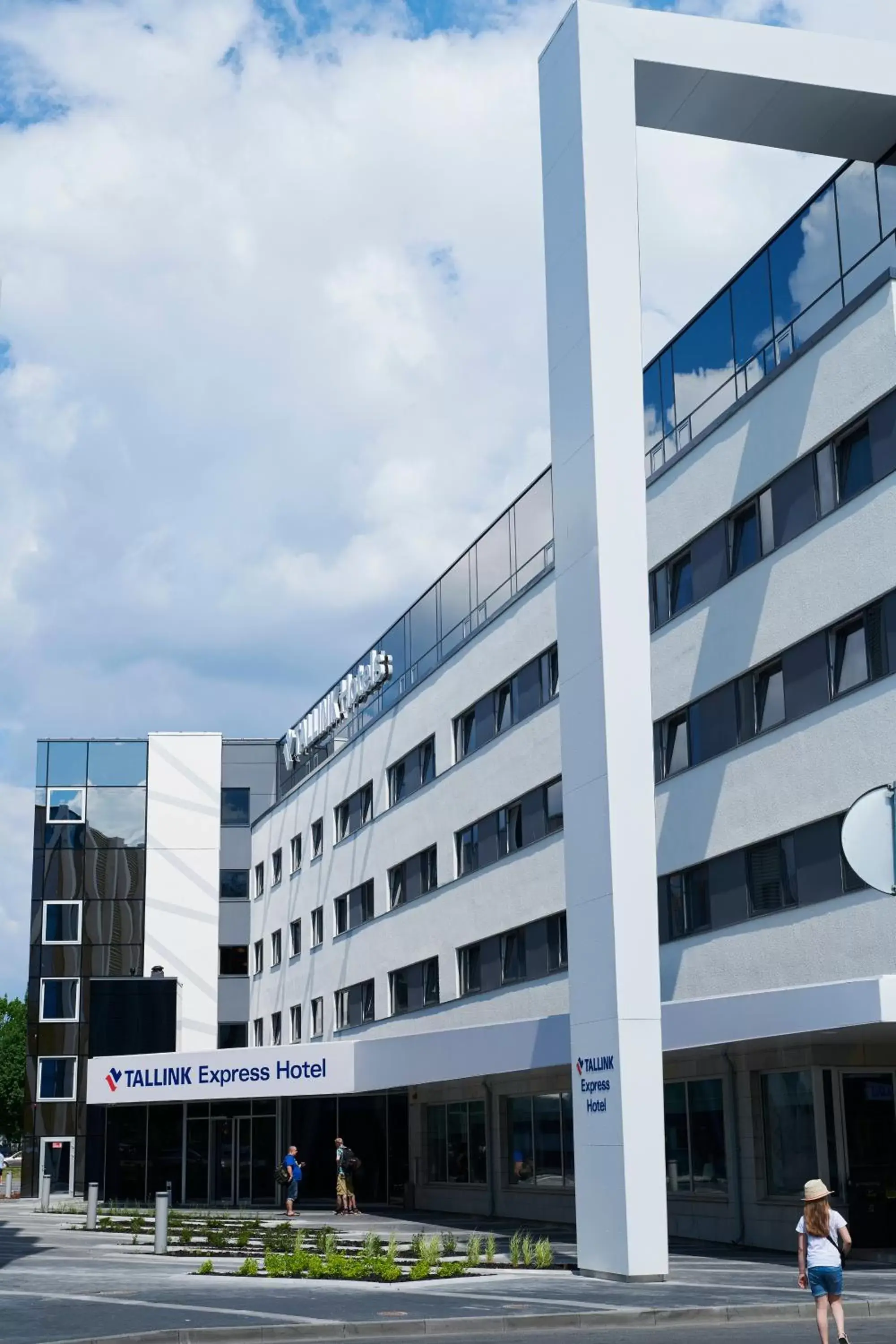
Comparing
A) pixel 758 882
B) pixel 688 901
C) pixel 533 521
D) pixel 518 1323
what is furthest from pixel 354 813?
pixel 518 1323

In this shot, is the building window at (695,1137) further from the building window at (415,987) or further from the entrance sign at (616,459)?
the building window at (415,987)

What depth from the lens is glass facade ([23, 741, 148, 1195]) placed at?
57531 millimetres

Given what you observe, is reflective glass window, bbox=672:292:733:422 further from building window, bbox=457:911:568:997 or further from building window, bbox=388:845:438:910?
building window, bbox=388:845:438:910

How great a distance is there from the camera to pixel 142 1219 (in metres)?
37.3

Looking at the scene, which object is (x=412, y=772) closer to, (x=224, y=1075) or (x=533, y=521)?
(x=224, y=1075)

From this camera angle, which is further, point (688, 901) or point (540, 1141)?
point (540, 1141)

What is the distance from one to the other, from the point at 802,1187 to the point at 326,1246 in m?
7.66

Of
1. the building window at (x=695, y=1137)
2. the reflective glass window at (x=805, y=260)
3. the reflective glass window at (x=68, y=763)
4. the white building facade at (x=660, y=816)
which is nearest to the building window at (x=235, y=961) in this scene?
the reflective glass window at (x=68, y=763)

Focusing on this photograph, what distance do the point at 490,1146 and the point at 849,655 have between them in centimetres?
1839

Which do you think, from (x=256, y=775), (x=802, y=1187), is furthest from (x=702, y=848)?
(x=256, y=775)

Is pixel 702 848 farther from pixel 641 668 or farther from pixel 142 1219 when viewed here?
pixel 142 1219

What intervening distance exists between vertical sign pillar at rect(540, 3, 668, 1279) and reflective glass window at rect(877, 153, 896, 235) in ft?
12.2

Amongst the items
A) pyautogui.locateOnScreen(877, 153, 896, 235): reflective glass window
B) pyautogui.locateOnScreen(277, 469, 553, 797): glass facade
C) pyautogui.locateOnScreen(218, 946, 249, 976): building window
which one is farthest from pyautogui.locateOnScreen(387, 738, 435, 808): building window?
pyautogui.locateOnScreen(877, 153, 896, 235): reflective glass window

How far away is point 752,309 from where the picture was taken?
2744 centimetres
